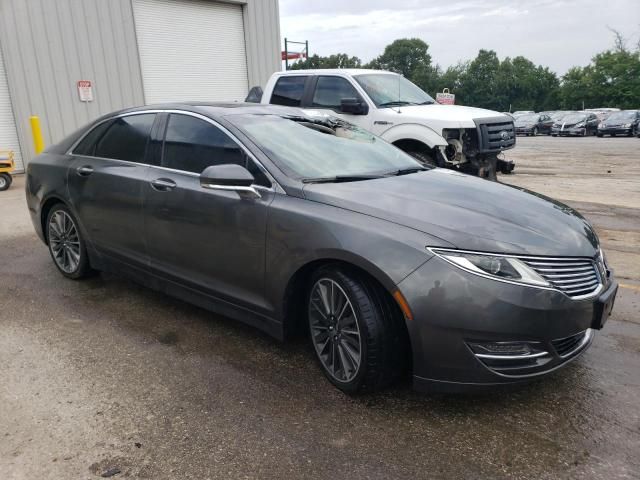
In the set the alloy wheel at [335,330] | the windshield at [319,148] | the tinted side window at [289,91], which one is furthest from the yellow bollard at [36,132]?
the alloy wheel at [335,330]

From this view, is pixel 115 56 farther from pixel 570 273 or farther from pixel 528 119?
pixel 528 119

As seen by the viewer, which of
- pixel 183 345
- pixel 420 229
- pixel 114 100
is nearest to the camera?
pixel 420 229

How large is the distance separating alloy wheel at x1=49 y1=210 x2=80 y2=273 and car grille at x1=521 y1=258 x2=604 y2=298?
380cm

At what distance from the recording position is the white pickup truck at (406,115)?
292 inches

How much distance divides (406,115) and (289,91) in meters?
2.19

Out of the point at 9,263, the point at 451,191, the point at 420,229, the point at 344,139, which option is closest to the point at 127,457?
the point at 420,229

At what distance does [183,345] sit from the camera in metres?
3.60

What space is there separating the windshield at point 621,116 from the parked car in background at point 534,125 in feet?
16.7

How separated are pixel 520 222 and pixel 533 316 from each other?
573 millimetres

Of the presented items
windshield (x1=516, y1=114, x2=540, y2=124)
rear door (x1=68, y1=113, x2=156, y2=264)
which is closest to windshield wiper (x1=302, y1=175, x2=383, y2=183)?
rear door (x1=68, y1=113, x2=156, y2=264)

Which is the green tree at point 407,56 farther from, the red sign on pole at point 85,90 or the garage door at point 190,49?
the red sign on pole at point 85,90

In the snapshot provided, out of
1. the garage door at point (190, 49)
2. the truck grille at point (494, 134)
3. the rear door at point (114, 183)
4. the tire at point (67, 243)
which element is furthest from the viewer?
the garage door at point (190, 49)

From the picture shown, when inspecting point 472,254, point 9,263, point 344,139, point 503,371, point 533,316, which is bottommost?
point 9,263

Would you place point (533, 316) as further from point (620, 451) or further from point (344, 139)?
point (344, 139)
